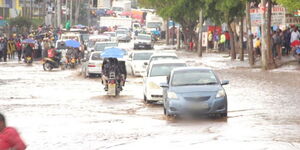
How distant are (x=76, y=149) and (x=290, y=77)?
22.4 m

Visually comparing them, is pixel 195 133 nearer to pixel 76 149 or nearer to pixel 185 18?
pixel 76 149

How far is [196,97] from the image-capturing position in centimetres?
2177

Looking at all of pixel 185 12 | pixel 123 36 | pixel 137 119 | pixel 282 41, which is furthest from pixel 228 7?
pixel 123 36

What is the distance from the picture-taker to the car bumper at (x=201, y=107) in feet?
71.1

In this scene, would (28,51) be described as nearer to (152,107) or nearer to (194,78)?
(152,107)

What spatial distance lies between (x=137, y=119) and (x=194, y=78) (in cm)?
186

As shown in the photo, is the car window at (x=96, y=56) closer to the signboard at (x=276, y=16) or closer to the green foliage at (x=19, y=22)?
the signboard at (x=276, y=16)

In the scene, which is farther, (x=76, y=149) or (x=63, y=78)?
(x=63, y=78)

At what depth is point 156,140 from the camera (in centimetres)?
Result: 1778

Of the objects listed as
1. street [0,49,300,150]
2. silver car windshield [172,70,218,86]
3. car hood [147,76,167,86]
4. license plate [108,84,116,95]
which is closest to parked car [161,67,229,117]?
silver car windshield [172,70,218,86]

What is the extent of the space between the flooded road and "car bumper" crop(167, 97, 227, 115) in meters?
0.27

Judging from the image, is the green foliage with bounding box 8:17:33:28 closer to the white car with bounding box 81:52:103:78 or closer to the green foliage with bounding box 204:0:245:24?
the green foliage with bounding box 204:0:245:24

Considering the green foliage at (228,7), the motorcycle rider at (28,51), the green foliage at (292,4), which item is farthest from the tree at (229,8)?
the motorcycle rider at (28,51)

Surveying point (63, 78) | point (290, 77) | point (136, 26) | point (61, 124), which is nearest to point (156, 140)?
point (61, 124)
